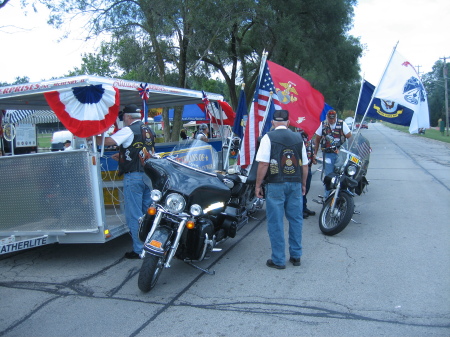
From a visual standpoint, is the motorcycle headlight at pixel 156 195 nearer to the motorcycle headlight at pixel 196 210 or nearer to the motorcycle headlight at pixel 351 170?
the motorcycle headlight at pixel 196 210

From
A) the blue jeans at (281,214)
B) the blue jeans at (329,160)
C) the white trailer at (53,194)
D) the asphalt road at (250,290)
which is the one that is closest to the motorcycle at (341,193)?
the asphalt road at (250,290)

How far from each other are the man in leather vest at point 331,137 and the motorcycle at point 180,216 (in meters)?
3.10

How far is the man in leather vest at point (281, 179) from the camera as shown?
4.78 metres

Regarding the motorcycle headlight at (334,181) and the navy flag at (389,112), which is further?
the navy flag at (389,112)

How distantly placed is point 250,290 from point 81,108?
288 centimetres

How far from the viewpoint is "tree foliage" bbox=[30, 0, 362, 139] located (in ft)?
43.8

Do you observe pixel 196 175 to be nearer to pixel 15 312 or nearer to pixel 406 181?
pixel 15 312

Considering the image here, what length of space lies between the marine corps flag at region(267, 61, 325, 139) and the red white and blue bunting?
9.52 ft

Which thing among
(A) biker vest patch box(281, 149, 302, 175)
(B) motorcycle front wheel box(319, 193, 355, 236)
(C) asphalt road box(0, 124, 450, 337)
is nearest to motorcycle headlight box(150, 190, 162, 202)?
(C) asphalt road box(0, 124, 450, 337)

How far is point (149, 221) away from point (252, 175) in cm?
146

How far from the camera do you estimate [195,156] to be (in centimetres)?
530

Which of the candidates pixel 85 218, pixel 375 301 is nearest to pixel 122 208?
pixel 85 218

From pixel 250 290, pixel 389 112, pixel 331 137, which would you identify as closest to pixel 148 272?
pixel 250 290

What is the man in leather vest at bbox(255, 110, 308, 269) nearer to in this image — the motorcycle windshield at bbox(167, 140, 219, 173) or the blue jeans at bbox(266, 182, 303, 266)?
the blue jeans at bbox(266, 182, 303, 266)
